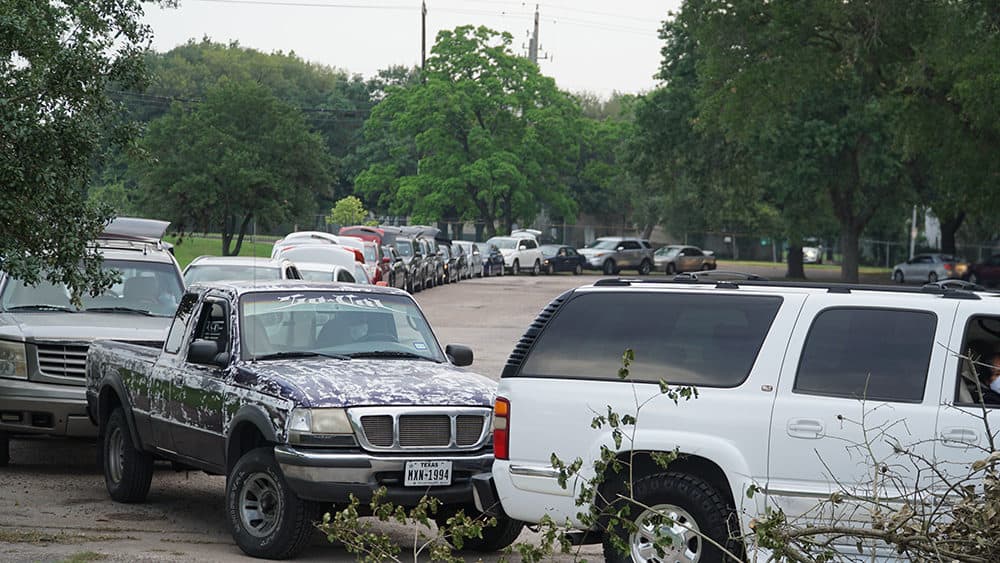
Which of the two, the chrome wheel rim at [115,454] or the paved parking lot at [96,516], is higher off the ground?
the chrome wheel rim at [115,454]

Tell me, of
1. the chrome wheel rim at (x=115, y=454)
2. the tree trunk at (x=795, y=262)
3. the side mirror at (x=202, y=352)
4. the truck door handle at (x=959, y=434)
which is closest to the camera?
the truck door handle at (x=959, y=434)

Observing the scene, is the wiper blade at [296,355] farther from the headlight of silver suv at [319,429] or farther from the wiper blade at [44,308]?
the wiper blade at [44,308]

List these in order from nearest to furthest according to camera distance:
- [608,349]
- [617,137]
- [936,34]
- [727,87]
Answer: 1. [608,349]
2. [936,34]
3. [727,87]
4. [617,137]

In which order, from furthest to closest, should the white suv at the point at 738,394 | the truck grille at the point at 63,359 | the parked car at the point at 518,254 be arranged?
the parked car at the point at 518,254, the truck grille at the point at 63,359, the white suv at the point at 738,394

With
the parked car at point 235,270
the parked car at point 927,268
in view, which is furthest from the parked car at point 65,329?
the parked car at point 927,268

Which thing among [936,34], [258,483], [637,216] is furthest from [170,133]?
[258,483]

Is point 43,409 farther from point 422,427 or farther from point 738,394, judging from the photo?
point 738,394

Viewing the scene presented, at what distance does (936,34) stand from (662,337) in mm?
30539

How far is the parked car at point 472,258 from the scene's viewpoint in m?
57.0

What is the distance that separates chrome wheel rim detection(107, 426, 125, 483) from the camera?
11461 millimetres

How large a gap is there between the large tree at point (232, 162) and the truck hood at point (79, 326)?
43.6m

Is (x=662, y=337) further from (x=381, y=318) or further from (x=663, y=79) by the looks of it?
(x=663, y=79)

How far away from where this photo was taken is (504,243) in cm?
6619

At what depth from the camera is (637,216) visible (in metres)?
96.2
